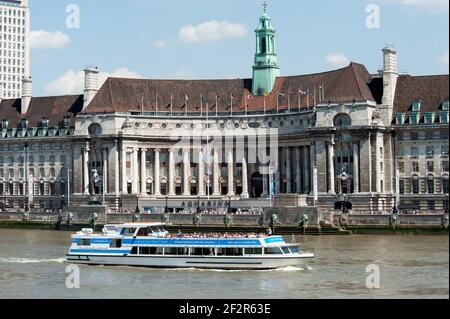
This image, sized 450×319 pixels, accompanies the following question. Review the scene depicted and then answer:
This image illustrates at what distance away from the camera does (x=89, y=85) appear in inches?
6206

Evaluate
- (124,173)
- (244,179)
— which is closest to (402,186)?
(244,179)

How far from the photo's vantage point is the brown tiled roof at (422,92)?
136m

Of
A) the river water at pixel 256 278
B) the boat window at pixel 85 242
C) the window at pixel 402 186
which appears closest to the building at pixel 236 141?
the window at pixel 402 186

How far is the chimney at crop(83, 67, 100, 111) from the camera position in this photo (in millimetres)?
157750

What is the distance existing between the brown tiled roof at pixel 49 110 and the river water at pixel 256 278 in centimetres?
6981

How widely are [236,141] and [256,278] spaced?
270ft

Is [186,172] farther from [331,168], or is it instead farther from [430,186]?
[430,186]

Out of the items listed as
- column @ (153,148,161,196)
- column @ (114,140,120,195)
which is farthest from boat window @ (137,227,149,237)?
column @ (153,148,161,196)

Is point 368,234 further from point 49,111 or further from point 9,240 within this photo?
point 49,111

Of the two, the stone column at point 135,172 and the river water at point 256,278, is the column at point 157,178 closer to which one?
the stone column at point 135,172

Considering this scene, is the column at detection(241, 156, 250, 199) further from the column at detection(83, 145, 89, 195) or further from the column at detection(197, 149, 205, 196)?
the column at detection(83, 145, 89, 195)

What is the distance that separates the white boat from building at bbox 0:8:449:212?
55.0 meters

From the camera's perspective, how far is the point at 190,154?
156750 millimetres

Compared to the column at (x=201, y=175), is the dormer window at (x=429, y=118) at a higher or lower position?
higher
